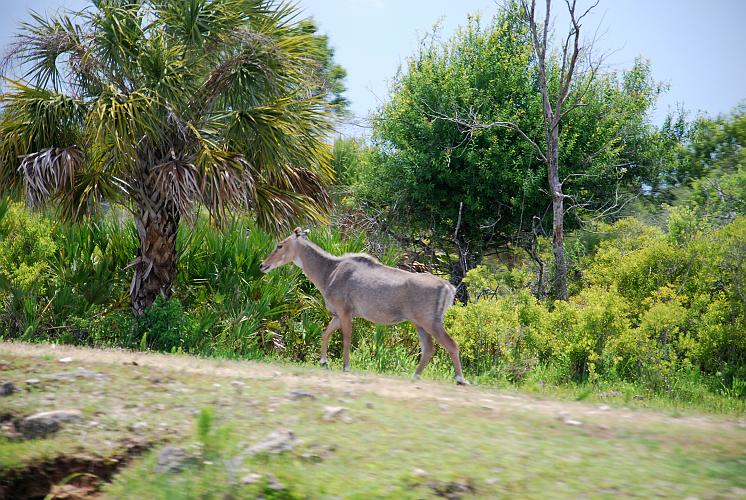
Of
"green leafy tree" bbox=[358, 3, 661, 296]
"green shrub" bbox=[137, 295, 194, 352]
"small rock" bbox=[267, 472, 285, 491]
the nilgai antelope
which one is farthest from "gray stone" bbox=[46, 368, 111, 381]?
"green leafy tree" bbox=[358, 3, 661, 296]

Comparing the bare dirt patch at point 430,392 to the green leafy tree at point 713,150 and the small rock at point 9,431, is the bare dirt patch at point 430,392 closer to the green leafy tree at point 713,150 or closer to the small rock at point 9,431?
the small rock at point 9,431

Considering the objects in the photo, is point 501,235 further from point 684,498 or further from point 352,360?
point 684,498

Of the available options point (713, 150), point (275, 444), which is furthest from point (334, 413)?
point (713, 150)

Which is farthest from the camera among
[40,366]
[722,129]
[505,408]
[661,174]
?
[722,129]

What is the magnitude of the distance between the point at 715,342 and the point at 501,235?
31.8ft

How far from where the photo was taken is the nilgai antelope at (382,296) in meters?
10.1

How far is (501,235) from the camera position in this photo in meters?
21.0

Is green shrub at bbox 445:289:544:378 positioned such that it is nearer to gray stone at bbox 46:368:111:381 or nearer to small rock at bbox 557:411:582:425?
small rock at bbox 557:411:582:425

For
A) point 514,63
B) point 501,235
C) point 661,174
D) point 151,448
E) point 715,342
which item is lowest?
point 151,448

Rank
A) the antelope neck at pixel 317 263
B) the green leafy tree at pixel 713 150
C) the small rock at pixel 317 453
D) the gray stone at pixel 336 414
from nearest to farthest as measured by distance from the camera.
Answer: the small rock at pixel 317 453 < the gray stone at pixel 336 414 < the antelope neck at pixel 317 263 < the green leafy tree at pixel 713 150

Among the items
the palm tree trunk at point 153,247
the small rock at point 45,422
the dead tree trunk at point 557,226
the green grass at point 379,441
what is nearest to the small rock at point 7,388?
the green grass at point 379,441

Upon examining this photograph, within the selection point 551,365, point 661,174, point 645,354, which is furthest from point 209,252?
point 661,174

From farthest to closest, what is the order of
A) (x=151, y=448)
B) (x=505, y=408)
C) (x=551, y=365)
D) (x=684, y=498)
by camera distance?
1. (x=551, y=365)
2. (x=505, y=408)
3. (x=151, y=448)
4. (x=684, y=498)

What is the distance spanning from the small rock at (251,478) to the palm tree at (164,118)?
7287mm
